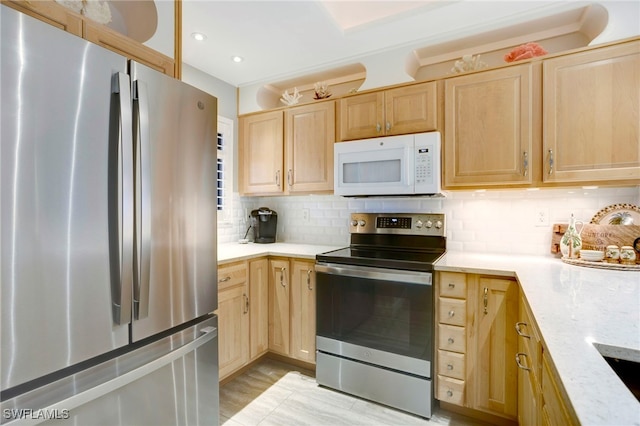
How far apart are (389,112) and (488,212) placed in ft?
3.41

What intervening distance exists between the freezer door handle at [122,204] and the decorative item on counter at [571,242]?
2348 mm

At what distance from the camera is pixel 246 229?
319cm

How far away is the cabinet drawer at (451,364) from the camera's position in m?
1.81

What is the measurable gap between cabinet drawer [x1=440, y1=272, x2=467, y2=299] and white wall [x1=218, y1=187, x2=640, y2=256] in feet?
2.10

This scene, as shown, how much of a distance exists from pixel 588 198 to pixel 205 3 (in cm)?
268

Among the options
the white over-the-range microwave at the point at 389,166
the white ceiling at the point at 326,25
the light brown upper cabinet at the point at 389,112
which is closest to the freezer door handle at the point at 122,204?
the white ceiling at the point at 326,25

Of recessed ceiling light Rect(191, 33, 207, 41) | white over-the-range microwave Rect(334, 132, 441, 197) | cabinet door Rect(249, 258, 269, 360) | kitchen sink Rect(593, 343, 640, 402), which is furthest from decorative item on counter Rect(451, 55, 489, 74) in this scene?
cabinet door Rect(249, 258, 269, 360)

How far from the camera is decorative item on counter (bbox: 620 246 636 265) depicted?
1690 mm

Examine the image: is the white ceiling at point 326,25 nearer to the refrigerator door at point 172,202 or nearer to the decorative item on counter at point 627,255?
the refrigerator door at point 172,202

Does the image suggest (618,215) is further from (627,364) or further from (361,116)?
(361,116)

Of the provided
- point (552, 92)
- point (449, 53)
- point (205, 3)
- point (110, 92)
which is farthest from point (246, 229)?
point (552, 92)

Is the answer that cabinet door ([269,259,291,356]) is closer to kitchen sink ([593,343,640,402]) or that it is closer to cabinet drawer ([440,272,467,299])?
cabinet drawer ([440,272,467,299])

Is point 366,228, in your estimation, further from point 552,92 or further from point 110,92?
point 110,92

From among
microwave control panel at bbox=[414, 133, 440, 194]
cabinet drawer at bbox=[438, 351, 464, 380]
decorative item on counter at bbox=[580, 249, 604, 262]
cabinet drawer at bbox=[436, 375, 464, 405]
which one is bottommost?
cabinet drawer at bbox=[436, 375, 464, 405]
